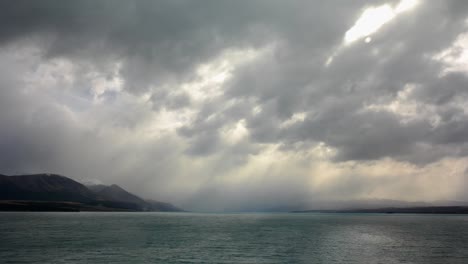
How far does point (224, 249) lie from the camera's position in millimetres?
86875

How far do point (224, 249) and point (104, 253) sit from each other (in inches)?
1177

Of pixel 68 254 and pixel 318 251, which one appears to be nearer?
pixel 68 254

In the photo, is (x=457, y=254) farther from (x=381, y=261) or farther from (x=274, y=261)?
(x=274, y=261)

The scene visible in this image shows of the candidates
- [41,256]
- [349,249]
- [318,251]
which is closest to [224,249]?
[318,251]

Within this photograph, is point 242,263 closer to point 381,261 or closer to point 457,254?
point 381,261

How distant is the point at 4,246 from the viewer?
83.9 metres

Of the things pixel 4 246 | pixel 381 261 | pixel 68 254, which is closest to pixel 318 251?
pixel 381 261

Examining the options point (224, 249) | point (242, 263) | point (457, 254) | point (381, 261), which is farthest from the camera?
point (224, 249)

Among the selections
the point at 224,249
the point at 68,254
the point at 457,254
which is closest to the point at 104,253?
the point at 68,254

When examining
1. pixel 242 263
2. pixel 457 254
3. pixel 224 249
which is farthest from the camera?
pixel 224 249

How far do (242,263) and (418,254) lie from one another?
155ft

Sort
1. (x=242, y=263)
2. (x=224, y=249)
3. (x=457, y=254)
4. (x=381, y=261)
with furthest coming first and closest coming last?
(x=224, y=249), (x=457, y=254), (x=381, y=261), (x=242, y=263)

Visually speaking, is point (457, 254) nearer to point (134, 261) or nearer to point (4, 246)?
point (134, 261)

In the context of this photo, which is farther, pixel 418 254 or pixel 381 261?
pixel 418 254
